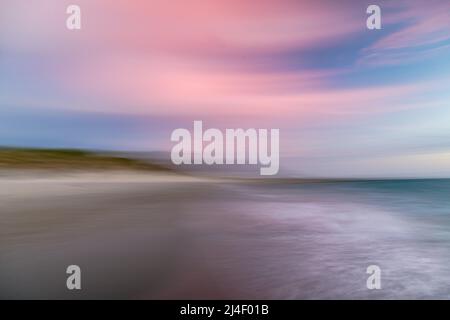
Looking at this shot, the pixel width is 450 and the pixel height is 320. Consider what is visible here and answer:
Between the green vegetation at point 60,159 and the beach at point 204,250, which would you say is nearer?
the beach at point 204,250

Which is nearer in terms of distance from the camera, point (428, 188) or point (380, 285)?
point (380, 285)

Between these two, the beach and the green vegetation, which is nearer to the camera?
the beach

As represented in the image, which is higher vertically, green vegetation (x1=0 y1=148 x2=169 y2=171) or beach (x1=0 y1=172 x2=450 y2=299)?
green vegetation (x1=0 y1=148 x2=169 y2=171)

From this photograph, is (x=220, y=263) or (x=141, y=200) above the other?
(x=141, y=200)

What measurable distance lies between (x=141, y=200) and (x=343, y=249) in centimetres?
236

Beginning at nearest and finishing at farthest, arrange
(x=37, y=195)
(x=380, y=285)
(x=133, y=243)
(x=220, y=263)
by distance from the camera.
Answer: (x=380, y=285)
(x=220, y=263)
(x=133, y=243)
(x=37, y=195)

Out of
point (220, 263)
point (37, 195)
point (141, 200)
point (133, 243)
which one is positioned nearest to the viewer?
point (220, 263)

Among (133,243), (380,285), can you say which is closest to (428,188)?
(380,285)

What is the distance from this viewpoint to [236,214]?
3.38m

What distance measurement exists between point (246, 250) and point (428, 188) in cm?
721

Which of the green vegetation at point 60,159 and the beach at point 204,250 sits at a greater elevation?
the green vegetation at point 60,159

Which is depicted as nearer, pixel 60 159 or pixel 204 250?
pixel 204 250
